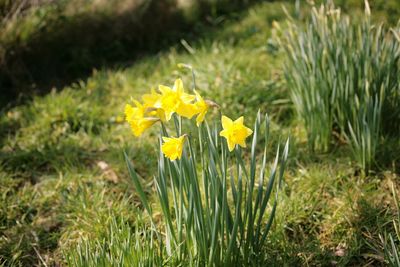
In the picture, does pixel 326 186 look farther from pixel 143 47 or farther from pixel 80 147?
pixel 143 47

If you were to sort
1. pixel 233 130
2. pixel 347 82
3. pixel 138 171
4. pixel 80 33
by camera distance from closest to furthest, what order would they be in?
pixel 233 130 → pixel 347 82 → pixel 138 171 → pixel 80 33

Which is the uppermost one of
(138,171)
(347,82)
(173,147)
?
(173,147)

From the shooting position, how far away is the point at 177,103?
1485mm

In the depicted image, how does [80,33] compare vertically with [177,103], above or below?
below

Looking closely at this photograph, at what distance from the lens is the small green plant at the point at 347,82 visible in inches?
93.7

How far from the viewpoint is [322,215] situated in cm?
223

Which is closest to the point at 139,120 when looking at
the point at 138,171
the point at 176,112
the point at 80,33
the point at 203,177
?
the point at 176,112

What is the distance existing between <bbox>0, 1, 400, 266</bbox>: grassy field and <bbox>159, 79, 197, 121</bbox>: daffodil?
495 millimetres

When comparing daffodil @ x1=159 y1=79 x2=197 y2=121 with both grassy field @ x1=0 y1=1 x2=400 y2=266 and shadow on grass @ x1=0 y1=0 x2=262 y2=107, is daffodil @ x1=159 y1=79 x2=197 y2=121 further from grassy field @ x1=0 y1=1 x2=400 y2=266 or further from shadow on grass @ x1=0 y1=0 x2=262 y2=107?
shadow on grass @ x1=0 y1=0 x2=262 y2=107

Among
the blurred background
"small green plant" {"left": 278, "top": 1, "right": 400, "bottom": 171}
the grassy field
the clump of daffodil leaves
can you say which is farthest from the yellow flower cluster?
the blurred background

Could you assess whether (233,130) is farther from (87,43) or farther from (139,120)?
(87,43)

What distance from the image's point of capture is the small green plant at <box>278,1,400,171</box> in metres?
2.38

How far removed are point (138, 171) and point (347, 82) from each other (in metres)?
1.28

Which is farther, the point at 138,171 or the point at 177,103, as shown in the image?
the point at 138,171
